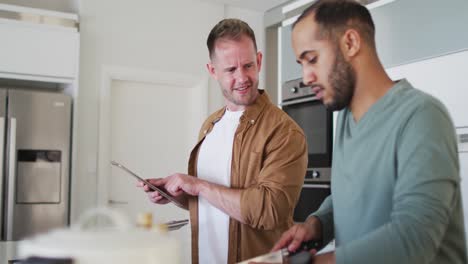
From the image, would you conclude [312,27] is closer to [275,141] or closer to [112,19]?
[275,141]

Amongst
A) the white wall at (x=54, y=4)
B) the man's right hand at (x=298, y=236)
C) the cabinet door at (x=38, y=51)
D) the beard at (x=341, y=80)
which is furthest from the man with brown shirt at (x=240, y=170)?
the white wall at (x=54, y=4)

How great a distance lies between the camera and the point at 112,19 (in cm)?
349

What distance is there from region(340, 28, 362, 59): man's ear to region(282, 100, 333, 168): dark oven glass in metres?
1.89

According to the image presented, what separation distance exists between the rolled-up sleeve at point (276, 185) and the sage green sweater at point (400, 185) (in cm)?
18

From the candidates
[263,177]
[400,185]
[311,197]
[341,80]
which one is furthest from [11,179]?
[400,185]

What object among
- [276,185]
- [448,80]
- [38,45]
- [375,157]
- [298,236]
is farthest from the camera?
[38,45]

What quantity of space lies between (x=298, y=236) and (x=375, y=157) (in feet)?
0.79

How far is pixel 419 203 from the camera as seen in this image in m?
0.68

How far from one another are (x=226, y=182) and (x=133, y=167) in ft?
7.91

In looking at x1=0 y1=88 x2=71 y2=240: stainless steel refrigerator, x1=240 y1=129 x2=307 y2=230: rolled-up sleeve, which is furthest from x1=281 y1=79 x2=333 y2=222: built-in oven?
x1=240 y1=129 x2=307 y2=230: rolled-up sleeve

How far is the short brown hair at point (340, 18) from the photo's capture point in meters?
0.87

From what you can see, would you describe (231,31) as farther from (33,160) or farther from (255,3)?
(255,3)

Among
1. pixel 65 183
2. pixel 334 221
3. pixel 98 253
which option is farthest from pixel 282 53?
pixel 98 253

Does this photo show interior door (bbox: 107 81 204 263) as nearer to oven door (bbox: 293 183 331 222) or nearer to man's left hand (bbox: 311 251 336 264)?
oven door (bbox: 293 183 331 222)
